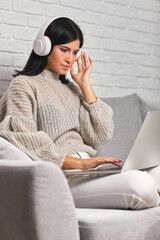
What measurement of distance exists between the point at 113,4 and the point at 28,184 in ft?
6.07

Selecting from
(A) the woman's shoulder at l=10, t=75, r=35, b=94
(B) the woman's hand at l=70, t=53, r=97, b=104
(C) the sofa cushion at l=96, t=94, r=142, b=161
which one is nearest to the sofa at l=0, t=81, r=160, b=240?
(A) the woman's shoulder at l=10, t=75, r=35, b=94

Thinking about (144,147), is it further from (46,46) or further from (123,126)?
(123,126)

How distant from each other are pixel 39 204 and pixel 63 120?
0.79 m

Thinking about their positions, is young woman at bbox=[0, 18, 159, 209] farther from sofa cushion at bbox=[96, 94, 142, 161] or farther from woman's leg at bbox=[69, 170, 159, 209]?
sofa cushion at bbox=[96, 94, 142, 161]

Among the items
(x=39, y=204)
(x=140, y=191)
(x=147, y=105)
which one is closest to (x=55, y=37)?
(x=147, y=105)

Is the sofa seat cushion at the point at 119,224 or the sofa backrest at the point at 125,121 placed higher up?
the sofa seat cushion at the point at 119,224

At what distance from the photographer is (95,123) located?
6.36 feet

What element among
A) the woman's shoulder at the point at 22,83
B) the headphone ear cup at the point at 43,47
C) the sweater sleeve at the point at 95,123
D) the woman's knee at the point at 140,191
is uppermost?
the headphone ear cup at the point at 43,47

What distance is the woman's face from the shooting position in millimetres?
1897

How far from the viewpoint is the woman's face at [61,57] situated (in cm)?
190

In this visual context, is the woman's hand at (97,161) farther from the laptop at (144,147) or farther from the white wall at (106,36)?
the white wall at (106,36)

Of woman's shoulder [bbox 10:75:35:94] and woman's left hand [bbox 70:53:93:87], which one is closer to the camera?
woman's shoulder [bbox 10:75:35:94]

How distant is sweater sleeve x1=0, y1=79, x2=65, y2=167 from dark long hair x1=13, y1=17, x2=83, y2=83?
144mm

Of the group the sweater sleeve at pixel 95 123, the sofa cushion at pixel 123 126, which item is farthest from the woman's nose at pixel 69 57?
the sofa cushion at pixel 123 126
